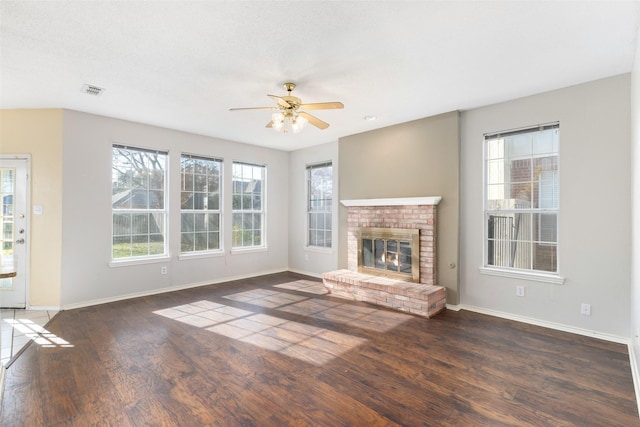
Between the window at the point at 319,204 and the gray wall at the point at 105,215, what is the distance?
1641mm

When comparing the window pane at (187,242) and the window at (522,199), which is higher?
the window at (522,199)

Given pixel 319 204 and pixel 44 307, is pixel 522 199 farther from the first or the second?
pixel 44 307

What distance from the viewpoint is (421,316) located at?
397 centimetres

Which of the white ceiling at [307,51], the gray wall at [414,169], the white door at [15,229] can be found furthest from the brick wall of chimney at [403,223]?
the white door at [15,229]

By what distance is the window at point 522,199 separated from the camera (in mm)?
3678

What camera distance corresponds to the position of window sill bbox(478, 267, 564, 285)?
11.7 ft

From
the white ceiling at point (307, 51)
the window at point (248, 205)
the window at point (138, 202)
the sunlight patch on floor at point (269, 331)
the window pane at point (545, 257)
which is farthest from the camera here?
the window at point (248, 205)

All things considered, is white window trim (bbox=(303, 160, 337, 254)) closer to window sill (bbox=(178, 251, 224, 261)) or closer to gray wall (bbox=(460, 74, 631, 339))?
window sill (bbox=(178, 251, 224, 261))

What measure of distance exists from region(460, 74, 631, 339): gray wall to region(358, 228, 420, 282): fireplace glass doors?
119 cm

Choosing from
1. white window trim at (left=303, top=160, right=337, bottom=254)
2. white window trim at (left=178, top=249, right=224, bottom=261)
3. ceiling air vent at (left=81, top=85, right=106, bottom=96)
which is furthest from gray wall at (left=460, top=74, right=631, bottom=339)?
ceiling air vent at (left=81, top=85, right=106, bottom=96)

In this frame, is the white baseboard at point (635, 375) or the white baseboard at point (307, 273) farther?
the white baseboard at point (307, 273)

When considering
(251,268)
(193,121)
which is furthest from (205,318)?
(193,121)

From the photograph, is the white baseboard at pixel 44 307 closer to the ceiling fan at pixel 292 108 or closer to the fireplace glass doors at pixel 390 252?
the ceiling fan at pixel 292 108

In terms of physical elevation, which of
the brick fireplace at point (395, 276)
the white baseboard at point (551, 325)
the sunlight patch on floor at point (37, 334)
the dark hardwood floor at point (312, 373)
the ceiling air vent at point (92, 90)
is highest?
the ceiling air vent at point (92, 90)
